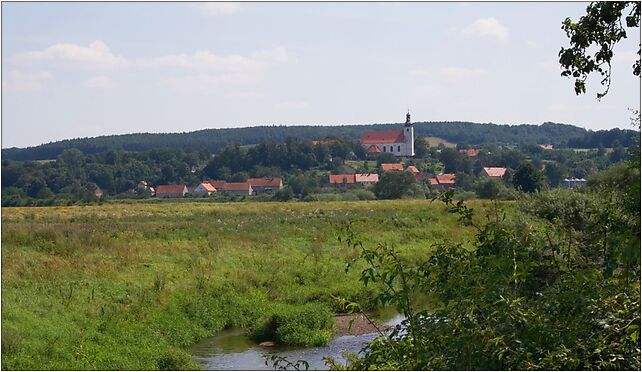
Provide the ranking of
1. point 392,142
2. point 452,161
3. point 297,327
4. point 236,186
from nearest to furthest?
point 297,327 → point 236,186 → point 452,161 → point 392,142

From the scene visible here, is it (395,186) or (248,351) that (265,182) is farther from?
(248,351)

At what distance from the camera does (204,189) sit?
93.9 metres

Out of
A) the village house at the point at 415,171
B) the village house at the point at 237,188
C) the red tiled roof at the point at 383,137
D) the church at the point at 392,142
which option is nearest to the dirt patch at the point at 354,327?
the village house at the point at 415,171

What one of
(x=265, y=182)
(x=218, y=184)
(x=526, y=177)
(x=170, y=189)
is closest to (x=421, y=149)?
(x=265, y=182)

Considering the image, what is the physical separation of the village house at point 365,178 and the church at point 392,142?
26.2m

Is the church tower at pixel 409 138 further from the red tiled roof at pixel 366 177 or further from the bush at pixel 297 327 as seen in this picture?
the bush at pixel 297 327

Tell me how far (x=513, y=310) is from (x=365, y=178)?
96122 millimetres

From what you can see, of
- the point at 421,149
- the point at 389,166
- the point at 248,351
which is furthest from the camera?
the point at 421,149

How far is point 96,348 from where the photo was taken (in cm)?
1466

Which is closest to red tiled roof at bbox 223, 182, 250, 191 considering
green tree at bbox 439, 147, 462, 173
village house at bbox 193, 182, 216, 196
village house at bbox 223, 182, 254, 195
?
village house at bbox 223, 182, 254, 195

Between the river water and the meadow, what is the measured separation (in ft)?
1.08

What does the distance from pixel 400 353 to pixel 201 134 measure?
174206 millimetres

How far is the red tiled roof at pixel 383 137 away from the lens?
13900 cm

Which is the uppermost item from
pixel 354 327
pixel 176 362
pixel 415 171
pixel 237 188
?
pixel 176 362
